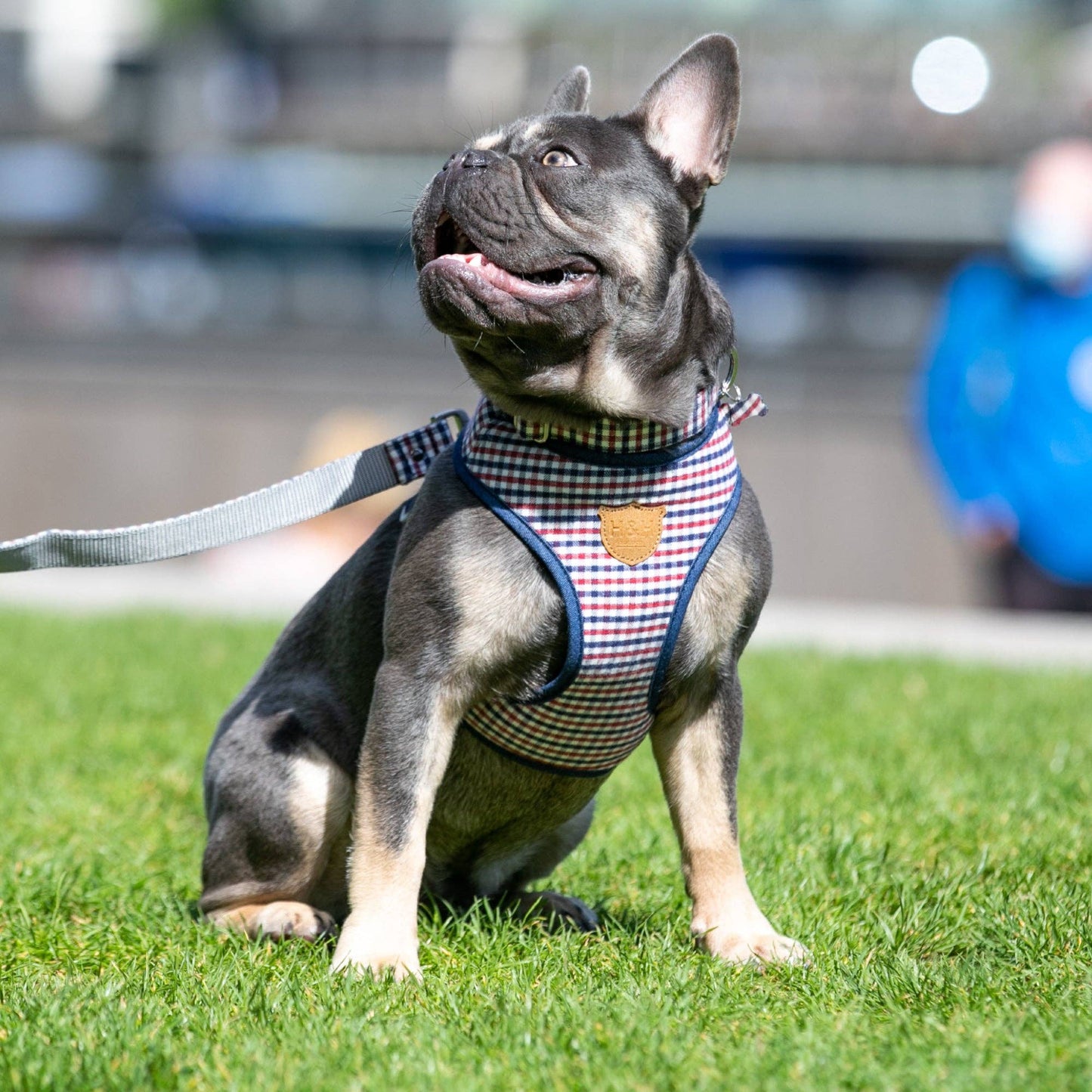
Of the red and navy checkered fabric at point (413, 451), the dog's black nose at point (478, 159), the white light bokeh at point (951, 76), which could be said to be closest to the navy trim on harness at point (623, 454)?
the red and navy checkered fabric at point (413, 451)

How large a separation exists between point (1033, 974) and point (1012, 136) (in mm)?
12298

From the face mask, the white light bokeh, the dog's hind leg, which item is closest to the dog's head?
the dog's hind leg

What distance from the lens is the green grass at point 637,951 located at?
260 cm

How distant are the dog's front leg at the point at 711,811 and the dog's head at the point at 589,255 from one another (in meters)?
0.71

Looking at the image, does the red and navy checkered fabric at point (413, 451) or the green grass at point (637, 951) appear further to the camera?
the red and navy checkered fabric at point (413, 451)

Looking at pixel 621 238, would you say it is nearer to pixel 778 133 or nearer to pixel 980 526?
pixel 980 526

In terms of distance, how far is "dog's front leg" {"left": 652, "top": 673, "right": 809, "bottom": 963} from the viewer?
11.3 feet

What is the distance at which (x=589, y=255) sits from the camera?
328 centimetres

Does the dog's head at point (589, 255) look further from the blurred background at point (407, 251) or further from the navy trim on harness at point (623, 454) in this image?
the blurred background at point (407, 251)

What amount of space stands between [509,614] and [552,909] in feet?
2.97

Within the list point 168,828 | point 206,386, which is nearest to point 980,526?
point 168,828

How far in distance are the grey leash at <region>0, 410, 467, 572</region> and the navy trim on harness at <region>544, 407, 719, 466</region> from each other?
52cm

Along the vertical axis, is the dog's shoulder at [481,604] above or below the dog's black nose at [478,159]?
below

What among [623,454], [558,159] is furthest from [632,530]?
[558,159]
